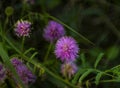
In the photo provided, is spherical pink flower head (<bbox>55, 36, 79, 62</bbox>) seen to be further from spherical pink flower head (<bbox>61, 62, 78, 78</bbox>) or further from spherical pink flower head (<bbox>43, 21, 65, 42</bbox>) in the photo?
spherical pink flower head (<bbox>43, 21, 65, 42</bbox>)

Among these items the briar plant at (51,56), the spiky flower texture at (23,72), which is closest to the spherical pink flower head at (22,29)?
the briar plant at (51,56)

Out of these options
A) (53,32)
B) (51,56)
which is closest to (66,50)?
(53,32)

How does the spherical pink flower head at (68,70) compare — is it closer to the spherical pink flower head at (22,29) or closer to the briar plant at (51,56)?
the briar plant at (51,56)

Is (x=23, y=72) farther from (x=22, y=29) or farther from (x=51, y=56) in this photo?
(x=51, y=56)

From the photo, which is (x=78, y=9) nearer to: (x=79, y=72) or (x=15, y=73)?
(x=79, y=72)

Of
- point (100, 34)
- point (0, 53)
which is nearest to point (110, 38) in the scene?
point (100, 34)

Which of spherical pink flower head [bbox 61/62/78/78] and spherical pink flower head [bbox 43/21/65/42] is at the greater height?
spherical pink flower head [bbox 43/21/65/42]

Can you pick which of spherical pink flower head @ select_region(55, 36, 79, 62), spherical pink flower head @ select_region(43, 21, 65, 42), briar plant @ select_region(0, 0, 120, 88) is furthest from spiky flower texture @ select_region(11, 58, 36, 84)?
spherical pink flower head @ select_region(43, 21, 65, 42)
